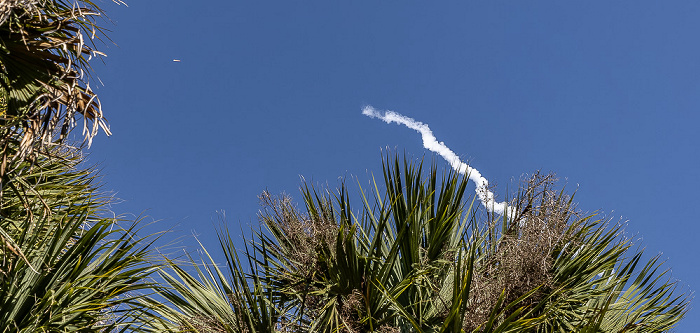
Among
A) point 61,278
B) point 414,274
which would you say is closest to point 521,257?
point 414,274

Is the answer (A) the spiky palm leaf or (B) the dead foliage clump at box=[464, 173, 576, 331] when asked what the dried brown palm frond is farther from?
(B) the dead foliage clump at box=[464, 173, 576, 331]

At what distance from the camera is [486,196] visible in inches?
203

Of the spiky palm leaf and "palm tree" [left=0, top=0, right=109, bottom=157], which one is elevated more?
"palm tree" [left=0, top=0, right=109, bottom=157]

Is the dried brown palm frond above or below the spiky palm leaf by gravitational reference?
above

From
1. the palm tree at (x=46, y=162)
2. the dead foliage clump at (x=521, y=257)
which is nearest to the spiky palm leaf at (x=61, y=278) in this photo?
the palm tree at (x=46, y=162)

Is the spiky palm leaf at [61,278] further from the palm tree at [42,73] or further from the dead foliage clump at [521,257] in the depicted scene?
the dead foliage clump at [521,257]

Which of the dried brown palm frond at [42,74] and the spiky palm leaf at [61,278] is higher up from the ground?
the dried brown palm frond at [42,74]

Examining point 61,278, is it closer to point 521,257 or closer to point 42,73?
point 42,73

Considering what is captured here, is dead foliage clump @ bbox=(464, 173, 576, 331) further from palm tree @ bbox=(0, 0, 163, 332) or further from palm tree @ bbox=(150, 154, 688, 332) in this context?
palm tree @ bbox=(0, 0, 163, 332)

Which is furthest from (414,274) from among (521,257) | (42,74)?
(42,74)

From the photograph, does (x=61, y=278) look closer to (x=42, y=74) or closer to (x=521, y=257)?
(x=42, y=74)

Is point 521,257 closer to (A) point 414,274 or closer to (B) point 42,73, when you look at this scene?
(A) point 414,274

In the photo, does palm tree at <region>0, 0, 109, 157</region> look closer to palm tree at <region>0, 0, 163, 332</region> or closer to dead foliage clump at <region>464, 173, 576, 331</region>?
palm tree at <region>0, 0, 163, 332</region>

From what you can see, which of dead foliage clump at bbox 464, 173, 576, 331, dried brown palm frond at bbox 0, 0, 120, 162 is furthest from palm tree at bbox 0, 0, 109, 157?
dead foliage clump at bbox 464, 173, 576, 331
